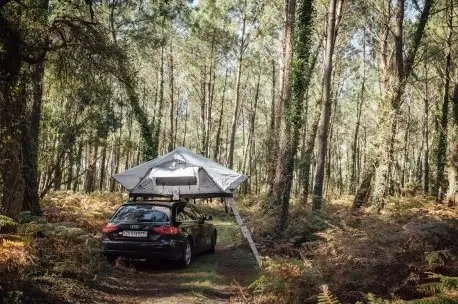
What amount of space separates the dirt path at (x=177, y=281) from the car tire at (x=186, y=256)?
0.50 feet

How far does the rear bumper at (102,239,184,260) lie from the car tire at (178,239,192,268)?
353 mm

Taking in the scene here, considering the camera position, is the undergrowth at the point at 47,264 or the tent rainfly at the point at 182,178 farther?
the tent rainfly at the point at 182,178

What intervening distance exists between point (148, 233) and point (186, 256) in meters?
1.26

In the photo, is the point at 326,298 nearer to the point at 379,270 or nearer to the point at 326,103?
the point at 379,270

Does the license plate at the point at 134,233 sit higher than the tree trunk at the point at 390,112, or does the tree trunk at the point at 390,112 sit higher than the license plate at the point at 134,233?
the tree trunk at the point at 390,112

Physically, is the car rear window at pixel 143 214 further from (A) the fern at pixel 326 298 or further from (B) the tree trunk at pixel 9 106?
(A) the fern at pixel 326 298

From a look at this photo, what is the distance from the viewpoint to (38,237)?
9898 mm

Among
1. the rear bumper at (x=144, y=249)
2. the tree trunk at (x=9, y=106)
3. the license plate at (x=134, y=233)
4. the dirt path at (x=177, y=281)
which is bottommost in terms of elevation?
the dirt path at (x=177, y=281)

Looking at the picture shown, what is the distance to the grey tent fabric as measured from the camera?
1172 cm

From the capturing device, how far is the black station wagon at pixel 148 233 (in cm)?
1034

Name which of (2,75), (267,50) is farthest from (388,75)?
(267,50)

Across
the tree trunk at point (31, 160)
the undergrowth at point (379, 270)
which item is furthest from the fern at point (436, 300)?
the tree trunk at point (31, 160)

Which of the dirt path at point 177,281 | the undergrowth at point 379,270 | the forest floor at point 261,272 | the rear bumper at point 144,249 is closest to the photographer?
the undergrowth at point 379,270

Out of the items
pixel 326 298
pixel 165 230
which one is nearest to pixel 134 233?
pixel 165 230
